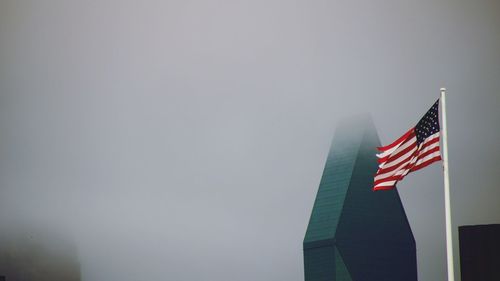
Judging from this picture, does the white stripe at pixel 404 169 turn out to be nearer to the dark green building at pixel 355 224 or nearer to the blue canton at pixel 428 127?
the blue canton at pixel 428 127

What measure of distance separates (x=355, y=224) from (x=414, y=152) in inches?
256

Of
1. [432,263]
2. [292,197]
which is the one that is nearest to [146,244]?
[292,197]

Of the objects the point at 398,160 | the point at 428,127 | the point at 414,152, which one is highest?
the point at 428,127

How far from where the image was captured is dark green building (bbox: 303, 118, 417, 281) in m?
17.2

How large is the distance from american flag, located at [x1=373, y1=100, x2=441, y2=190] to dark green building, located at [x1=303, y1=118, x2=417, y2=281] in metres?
4.00

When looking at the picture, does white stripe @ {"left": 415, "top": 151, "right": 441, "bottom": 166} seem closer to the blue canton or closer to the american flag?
the american flag

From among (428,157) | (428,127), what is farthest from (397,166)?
(428,127)

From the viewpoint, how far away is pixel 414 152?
12383mm

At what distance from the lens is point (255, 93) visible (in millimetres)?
16969

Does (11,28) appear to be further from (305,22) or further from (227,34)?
(305,22)

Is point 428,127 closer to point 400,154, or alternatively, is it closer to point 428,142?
point 428,142

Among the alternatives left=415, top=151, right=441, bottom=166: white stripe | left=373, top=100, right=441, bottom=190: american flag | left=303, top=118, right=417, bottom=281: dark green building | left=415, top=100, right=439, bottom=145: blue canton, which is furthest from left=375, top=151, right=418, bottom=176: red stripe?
left=303, top=118, right=417, bottom=281: dark green building

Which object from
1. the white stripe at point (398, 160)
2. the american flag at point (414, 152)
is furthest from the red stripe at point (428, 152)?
the white stripe at point (398, 160)

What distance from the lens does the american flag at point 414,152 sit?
40.1 feet
